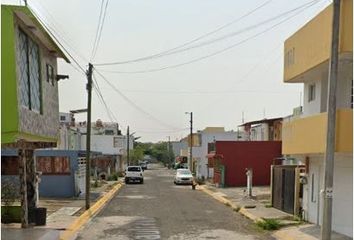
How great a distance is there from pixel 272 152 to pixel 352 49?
115ft

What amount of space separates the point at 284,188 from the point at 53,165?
14.5 m

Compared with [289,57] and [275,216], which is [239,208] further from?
[289,57]

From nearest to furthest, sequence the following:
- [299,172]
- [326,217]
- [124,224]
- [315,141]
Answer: [326,217], [315,141], [124,224], [299,172]

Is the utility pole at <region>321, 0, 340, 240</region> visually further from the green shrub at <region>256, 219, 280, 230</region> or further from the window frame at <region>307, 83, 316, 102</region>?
the window frame at <region>307, 83, 316, 102</region>

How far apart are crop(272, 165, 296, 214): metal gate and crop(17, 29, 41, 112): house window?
13101 mm

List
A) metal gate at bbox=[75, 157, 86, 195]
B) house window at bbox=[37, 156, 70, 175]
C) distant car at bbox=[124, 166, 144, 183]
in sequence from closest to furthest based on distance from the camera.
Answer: house window at bbox=[37, 156, 70, 175]
metal gate at bbox=[75, 157, 86, 195]
distant car at bbox=[124, 166, 144, 183]

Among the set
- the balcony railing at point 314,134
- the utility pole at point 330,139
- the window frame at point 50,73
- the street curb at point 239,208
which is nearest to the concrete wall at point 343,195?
the balcony railing at point 314,134

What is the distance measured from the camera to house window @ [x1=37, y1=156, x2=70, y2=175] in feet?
111

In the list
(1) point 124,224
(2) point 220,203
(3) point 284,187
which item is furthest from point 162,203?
(1) point 124,224

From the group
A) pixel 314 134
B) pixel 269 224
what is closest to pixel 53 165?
pixel 269 224

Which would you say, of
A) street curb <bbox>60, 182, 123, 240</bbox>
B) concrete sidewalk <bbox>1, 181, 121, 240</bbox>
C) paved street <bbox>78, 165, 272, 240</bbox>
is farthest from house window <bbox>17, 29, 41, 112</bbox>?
paved street <bbox>78, 165, 272, 240</bbox>

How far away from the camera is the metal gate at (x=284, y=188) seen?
24.8 metres

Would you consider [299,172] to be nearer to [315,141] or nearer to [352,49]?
[315,141]

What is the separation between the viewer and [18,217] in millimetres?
19328
